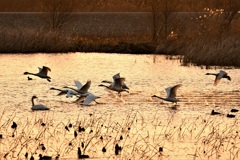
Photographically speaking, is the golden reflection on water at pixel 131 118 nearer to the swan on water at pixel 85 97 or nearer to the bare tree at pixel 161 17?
the swan on water at pixel 85 97

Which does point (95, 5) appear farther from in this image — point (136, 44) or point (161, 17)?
point (136, 44)

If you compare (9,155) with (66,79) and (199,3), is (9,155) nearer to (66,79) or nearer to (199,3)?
(66,79)

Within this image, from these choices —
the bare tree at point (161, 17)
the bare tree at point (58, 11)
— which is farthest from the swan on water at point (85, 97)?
the bare tree at point (58, 11)

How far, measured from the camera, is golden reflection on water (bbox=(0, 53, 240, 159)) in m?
15.1

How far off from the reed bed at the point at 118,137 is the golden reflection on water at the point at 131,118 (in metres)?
0.02

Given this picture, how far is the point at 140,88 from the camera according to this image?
26.5 metres

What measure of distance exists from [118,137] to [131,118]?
302cm

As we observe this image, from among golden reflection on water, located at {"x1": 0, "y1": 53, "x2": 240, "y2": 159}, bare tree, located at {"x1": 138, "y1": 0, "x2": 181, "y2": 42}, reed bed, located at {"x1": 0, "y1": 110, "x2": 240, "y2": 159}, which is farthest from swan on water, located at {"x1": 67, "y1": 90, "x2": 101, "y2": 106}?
bare tree, located at {"x1": 138, "y1": 0, "x2": 181, "y2": 42}

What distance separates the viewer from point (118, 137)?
16000 mm

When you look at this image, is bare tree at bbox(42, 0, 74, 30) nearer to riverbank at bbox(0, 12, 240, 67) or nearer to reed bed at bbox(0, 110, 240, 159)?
riverbank at bbox(0, 12, 240, 67)

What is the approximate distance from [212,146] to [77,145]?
2549 mm

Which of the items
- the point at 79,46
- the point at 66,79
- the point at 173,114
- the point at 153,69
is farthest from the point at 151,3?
the point at 173,114

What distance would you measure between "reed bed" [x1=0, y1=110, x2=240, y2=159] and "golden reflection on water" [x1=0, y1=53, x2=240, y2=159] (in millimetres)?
18

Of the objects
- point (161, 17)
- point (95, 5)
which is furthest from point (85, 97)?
point (95, 5)
